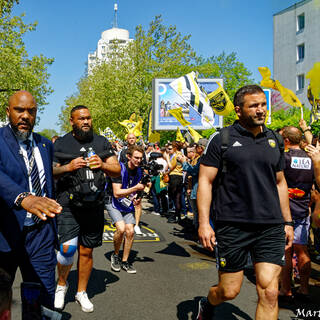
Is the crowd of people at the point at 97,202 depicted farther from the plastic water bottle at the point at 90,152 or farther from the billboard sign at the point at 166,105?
the billboard sign at the point at 166,105

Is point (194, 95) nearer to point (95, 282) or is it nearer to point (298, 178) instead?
point (298, 178)

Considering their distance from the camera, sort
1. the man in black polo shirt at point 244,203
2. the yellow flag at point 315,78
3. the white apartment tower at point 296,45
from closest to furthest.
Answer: the man in black polo shirt at point 244,203
the yellow flag at point 315,78
the white apartment tower at point 296,45

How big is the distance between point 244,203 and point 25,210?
1.64 metres

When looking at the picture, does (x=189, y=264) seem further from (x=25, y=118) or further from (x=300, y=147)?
(x=25, y=118)

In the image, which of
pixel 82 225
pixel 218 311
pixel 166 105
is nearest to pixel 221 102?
pixel 82 225

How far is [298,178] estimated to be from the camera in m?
4.83

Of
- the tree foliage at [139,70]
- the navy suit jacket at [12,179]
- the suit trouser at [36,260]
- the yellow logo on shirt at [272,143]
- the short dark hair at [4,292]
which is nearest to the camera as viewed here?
the short dark hair at [4,292]

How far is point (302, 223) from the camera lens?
4.84m

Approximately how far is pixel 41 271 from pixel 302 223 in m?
3.07

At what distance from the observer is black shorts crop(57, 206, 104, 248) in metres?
4.25

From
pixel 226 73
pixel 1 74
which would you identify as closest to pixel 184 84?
pixel 1 74

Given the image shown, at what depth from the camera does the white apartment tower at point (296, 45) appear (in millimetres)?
37500

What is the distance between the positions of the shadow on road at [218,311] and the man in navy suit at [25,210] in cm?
166

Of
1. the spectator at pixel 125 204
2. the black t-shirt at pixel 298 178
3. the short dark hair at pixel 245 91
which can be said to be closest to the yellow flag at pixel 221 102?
the spectator at pixel 125 204
